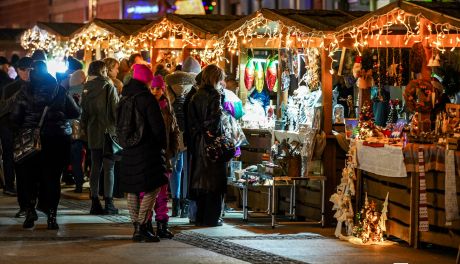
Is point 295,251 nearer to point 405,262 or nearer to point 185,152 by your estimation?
point 405,262

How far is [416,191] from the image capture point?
41.2 ft

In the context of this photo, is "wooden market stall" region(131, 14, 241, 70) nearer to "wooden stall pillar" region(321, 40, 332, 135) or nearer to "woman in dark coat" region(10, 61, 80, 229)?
"wooden stall pillar" region(321, 40, 332, 135)

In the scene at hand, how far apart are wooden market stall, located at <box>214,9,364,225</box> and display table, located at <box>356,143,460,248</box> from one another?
1.49 metres

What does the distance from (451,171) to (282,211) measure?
13.0 ft

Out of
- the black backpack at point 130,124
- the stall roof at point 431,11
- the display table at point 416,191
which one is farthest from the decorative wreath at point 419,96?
the black backpack at point 130,124

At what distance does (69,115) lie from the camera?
45.9 feet

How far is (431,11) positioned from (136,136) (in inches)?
134

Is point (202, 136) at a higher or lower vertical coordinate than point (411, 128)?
lower

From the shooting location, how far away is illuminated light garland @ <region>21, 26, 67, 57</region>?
23.4 metres

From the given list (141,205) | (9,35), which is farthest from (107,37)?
(9,35)

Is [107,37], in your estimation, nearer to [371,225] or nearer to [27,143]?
[27,143]

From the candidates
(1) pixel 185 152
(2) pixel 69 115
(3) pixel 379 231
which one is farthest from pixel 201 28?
(3) pixel 379 231

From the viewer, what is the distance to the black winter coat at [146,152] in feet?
41.0

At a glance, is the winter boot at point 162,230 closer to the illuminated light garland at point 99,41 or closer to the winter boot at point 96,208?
the winter boot at point 96,208
